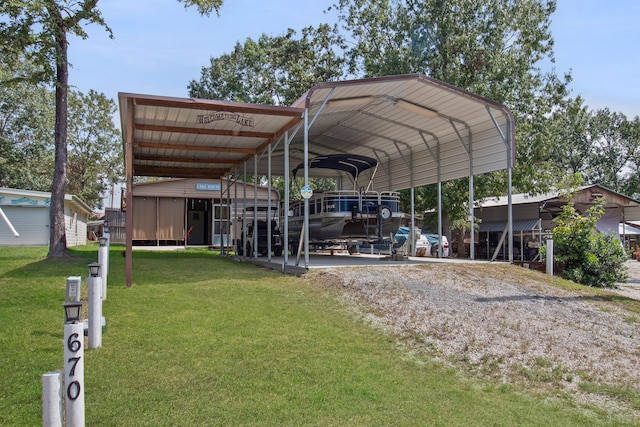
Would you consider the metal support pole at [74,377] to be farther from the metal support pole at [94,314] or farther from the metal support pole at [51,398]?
the metal support pole at [94,314]

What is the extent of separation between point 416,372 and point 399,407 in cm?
101

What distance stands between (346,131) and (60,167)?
889cm

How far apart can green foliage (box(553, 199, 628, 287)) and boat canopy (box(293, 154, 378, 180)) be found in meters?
5.86

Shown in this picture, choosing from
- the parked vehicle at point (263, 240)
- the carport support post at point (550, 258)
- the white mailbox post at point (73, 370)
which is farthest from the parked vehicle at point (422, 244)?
the white mailbox post at point (73, 370)

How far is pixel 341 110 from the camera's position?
14922 millimetres

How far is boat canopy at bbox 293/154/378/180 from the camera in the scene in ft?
51.5

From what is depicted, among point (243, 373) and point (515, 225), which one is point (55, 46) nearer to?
point (243, 373)

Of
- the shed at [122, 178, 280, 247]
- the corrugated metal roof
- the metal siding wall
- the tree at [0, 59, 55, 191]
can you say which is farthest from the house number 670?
the tree at [0, 59, 55, 191]

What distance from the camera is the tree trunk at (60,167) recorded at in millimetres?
14805

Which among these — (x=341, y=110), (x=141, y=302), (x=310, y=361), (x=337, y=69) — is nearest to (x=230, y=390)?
(x=310, y=361)

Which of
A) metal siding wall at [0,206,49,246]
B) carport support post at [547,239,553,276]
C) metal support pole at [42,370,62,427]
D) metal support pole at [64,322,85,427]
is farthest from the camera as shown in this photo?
metal siding wall at [0,206,49,246]

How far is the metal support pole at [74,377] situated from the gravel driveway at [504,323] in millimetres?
3892

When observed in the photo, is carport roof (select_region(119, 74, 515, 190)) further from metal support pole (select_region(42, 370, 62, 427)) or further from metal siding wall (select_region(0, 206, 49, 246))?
metal siding wall (select_region(0, 206, 49, 246))

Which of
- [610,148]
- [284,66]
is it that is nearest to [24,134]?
[284,66]
